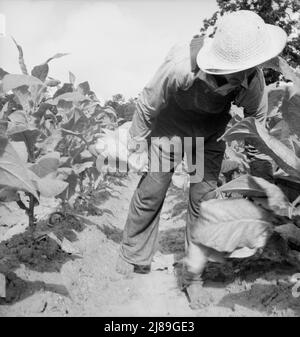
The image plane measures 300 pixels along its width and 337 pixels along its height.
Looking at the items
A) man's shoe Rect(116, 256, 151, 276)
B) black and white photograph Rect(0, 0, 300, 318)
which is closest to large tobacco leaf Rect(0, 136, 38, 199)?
black and white photograph Rect(0, 0, 300, 318)

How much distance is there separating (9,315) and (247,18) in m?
1.45

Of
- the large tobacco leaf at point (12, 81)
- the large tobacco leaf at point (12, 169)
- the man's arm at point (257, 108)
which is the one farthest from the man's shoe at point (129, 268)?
the large tobacco leaf at point (12, 169)

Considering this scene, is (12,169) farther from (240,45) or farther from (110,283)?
(110,283)

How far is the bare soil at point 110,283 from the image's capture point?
201 centimetres

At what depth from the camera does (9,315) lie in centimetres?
188

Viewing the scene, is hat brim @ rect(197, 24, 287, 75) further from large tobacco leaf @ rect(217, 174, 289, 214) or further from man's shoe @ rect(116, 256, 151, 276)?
man's shoe @ rect(116, 256, 151, 276)

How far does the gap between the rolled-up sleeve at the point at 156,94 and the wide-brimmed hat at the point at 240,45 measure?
1.02 feet

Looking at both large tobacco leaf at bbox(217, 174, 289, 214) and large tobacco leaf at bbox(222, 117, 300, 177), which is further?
large tobacco leaf at bbox(217, 174, 289, 214)

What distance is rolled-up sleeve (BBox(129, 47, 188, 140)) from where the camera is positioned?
2.10 metres

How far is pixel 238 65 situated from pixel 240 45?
2.8 inches

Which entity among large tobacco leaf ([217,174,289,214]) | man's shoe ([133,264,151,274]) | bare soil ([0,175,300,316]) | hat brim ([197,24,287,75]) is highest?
hat brim ([197,24,287,75])

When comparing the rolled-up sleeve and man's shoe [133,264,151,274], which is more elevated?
the rolled-up sleeve

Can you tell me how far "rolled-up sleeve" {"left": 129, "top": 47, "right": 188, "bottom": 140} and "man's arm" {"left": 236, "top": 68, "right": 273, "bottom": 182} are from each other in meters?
0.31
